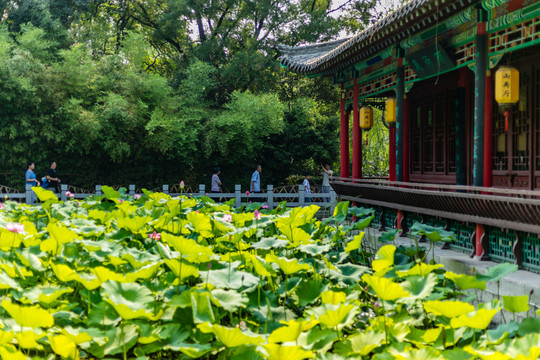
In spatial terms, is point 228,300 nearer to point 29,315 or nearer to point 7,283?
point 29,315

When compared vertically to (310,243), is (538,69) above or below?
above

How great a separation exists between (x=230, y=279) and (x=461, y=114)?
5.77 meters

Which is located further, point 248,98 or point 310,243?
point 248,98

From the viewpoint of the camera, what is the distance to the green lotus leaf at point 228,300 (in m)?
2.11

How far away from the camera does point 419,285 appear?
2.30m

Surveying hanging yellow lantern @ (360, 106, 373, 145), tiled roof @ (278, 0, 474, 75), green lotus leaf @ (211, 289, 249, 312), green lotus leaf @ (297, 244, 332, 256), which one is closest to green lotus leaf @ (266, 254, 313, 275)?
green lotus leaf @ (211, 289, 249, 312)

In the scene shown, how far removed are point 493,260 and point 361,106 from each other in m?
4.43

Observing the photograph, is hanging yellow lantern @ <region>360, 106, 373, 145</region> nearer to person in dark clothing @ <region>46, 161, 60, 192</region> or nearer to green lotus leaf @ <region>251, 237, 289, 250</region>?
green lotus leaf @ <region>251, 237, 289, 250</region>

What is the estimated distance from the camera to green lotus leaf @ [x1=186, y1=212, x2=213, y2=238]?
144 inches

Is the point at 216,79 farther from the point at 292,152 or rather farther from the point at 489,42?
the point at 489,42

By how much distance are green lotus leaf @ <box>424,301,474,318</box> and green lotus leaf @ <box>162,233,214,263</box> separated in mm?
1018

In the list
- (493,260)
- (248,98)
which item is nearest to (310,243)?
(493,260)

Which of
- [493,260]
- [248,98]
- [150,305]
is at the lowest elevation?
[493,260]

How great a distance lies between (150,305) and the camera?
210 centimetres
